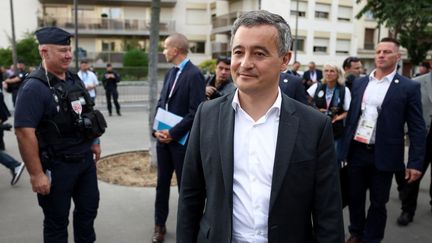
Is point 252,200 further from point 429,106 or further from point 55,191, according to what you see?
point 429,106

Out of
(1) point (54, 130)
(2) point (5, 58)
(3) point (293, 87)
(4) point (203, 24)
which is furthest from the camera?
(4) point (203, 24)

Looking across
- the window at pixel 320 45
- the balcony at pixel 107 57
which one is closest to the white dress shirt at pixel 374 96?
the window at pixel 320 45

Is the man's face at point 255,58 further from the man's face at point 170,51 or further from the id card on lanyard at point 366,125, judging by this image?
the id card on lanyard at point 366,125

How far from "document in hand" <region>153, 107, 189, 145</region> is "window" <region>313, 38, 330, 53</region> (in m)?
33.9

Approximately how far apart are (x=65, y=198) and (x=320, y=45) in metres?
35.7

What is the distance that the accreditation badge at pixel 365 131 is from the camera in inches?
152

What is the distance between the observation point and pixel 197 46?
3988 centimetres

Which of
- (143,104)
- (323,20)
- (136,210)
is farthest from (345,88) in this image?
(323,20)

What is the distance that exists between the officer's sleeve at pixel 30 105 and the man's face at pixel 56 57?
240 mm

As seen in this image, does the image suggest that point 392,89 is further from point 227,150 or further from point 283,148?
point 227,150

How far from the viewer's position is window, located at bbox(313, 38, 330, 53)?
118ft

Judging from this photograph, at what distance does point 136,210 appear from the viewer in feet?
16.2

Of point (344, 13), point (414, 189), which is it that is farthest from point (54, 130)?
point (344, 13)

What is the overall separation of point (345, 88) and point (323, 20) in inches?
1272
